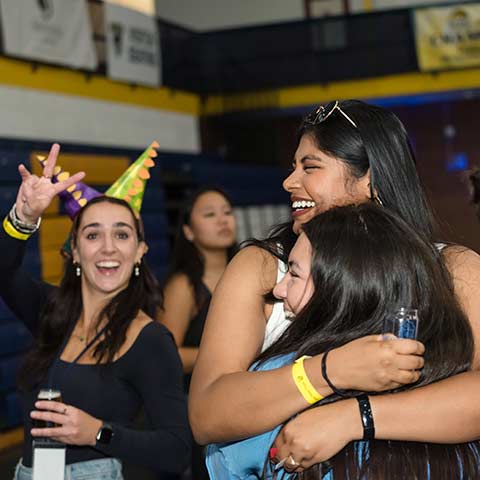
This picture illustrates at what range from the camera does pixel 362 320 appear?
1.53 meters

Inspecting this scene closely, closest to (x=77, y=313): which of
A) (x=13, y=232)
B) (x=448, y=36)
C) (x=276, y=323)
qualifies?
(x=13, y=232)

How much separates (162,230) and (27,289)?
7300 millimetres

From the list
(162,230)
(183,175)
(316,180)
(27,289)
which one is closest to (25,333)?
(162,230)

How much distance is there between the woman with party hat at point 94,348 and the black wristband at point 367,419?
102 centimetres

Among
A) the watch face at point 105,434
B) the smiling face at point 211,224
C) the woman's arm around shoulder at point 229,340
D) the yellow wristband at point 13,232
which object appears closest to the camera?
the woman's arm around shoulder at point 229,340

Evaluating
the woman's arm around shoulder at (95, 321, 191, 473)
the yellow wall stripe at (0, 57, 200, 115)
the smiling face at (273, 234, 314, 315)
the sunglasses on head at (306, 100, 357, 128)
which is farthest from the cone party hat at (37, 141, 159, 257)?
the yellow wall stripe at (0, 57, 200, 115)

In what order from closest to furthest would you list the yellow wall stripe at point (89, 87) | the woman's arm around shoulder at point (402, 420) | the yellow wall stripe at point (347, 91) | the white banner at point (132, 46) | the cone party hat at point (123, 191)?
the woman's arm around shoulder at point (402, 420), the cone party hat at point (123, 191), the yellow wall stripe at point (89, 87), the white banner at point (132, 46), the yellow wall stripe at point (347, 91)

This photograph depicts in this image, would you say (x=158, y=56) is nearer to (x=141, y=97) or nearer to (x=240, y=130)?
(x=141, y=97)

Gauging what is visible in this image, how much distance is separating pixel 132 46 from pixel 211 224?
698 centimetres

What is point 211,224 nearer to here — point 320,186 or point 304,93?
point 320,186

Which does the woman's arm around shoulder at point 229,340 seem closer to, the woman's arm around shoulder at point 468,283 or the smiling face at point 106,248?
the woman's arm around shoulder at point 468,283

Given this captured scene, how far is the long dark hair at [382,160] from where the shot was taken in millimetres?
1791

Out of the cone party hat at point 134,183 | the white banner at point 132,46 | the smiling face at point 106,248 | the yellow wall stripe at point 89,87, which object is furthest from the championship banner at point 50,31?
A: the smiling face at point 106,248

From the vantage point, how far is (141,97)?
11.9 metres
